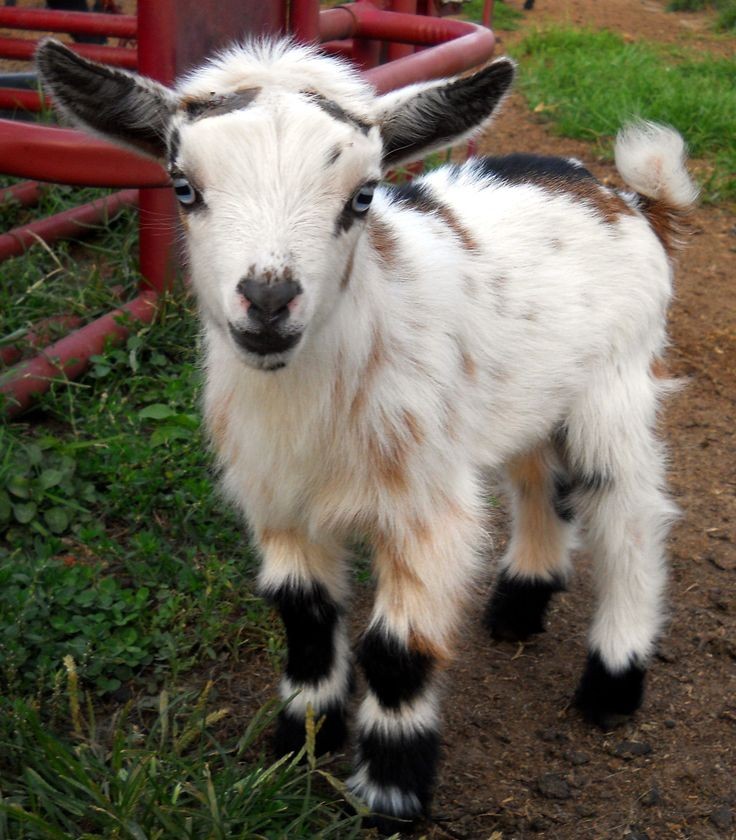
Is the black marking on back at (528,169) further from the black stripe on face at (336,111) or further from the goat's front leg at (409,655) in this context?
the goat's front leg at (409,655)

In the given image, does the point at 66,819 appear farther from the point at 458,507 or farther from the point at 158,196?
the point at 158,196

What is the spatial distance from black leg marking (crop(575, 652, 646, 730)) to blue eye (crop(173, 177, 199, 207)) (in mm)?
1900

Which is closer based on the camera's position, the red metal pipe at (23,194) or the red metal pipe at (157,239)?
the red metal pipe at (157,239)

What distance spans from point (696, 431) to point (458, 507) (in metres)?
2.42

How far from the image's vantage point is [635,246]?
3.53 m

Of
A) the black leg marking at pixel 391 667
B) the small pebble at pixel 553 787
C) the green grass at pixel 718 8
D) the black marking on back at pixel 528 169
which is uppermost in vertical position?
the black marking on back at pixel 528 169

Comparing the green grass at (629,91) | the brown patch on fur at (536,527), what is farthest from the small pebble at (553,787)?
the green grass at (629,91)

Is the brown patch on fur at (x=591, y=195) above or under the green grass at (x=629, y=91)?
above

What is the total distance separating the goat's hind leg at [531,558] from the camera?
392 cm

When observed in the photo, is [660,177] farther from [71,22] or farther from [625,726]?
[71,22]

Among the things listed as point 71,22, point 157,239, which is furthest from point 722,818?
point 71,22

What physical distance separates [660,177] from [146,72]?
174cm

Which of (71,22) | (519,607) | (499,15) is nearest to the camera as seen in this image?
(519,607)

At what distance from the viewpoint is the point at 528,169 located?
3.60 m
